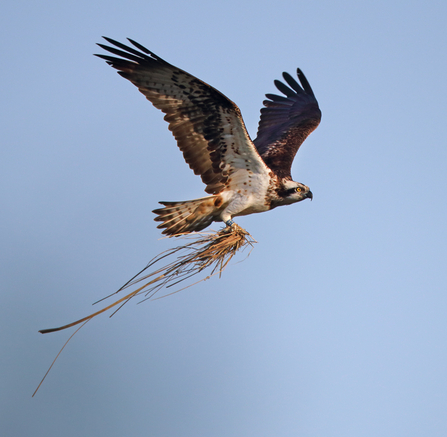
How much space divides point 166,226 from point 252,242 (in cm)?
90

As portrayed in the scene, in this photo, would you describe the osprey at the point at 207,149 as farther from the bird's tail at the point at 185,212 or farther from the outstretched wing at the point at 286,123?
the outstretched wing at the point at 286,123

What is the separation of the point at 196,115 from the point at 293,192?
1.37 meters

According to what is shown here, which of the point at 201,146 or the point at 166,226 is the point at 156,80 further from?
the point at 166,226

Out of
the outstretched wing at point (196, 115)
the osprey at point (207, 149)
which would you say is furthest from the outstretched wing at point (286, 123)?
the outstretched wing at point (196, 115)

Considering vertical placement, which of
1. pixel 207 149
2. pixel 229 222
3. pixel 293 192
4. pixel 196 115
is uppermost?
pixel 196 115

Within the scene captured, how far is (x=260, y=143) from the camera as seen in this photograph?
700 cm

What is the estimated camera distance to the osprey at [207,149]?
4.61 metres

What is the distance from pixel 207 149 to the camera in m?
5.00

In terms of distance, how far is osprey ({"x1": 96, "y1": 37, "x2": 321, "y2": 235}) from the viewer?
4605 mm

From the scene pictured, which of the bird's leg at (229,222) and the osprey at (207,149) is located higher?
the osprey at (207,149)

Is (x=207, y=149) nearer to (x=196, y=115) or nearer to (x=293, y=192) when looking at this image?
(x=196, y=115)

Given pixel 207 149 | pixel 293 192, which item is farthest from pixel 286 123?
pixel 207 149

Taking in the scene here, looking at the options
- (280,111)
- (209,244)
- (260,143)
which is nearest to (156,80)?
(209,244)

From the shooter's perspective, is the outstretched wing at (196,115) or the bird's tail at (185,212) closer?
the outstretched wing at (196,115)
